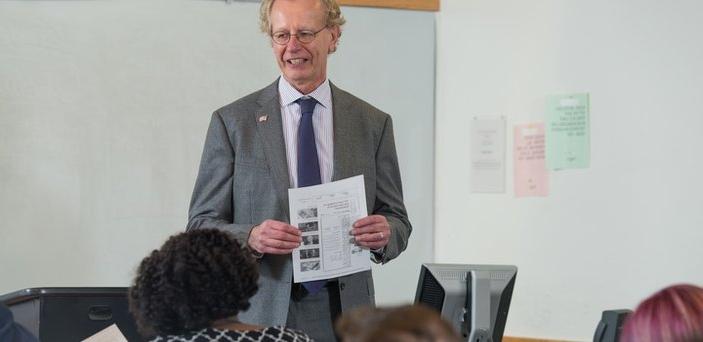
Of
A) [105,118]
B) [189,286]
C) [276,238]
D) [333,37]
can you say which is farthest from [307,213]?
[105,118]

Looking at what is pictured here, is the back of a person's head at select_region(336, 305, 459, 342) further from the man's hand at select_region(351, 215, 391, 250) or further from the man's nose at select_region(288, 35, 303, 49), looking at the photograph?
the man's nose at select_region(288, 35, 303, 49)

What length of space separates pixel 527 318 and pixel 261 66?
1660 millimetres

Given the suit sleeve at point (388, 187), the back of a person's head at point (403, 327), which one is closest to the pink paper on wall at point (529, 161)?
the suit sleeve at point (388, 187)

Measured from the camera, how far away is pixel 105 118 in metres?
4.24

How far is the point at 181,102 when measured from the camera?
14.3ft

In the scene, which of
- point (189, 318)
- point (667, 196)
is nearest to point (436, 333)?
point (189, 318)

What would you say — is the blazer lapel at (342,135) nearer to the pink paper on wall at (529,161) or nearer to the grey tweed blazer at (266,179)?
the grey tweed blazer at (266,179)

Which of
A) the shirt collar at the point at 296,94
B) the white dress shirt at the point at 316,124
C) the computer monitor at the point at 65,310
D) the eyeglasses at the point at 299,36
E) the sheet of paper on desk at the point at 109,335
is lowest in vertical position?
the sheet of paper on desk at the point at 109,335

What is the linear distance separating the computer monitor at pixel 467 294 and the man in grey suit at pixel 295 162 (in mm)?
214

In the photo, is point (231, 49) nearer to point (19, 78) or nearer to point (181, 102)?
point (181, 102)

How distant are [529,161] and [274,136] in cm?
184

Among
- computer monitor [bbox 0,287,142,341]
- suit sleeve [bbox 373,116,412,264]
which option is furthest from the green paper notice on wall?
computer monitor [bbox 0,287,142,341]

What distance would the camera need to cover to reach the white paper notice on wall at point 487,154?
4559 mm

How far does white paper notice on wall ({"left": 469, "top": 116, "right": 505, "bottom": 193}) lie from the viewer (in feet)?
15.0
